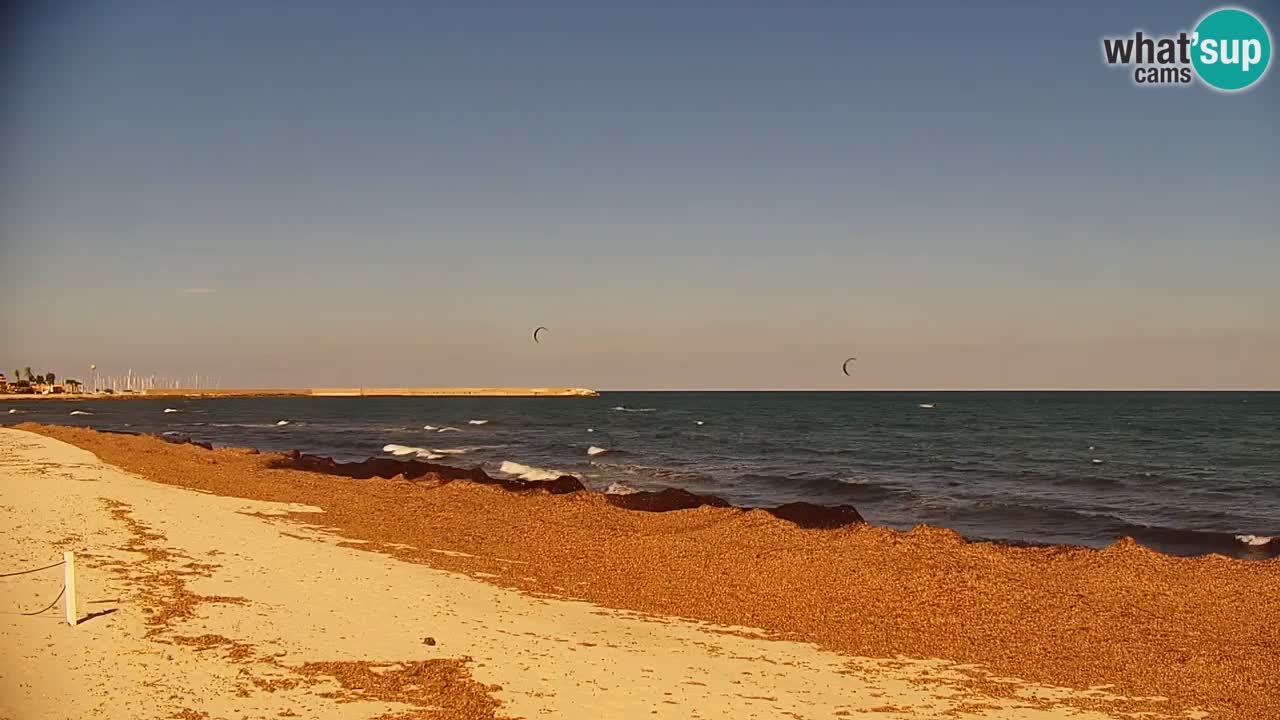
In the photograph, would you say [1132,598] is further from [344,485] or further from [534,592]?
[344,485]

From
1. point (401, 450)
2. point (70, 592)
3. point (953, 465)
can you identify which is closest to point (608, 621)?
point (70, 592)

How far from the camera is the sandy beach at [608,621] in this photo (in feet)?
30.7

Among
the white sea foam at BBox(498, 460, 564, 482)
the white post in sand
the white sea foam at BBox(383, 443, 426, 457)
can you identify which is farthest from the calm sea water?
the white post in sand

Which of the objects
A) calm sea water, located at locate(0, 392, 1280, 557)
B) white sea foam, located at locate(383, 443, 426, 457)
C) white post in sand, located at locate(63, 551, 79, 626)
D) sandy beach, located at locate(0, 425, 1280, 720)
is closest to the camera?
sandy beach, located at locate(0, 425, 1280, 720)

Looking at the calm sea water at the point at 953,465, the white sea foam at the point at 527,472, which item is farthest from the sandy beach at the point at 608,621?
the white sea foam at the point at 527,472

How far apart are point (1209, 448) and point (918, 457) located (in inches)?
738

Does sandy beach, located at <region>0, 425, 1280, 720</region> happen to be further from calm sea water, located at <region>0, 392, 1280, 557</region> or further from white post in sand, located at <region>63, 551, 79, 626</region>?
calm sea water, located at <region>0, 392, 1280, 557</region>

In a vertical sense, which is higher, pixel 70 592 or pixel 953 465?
pixel 70 592

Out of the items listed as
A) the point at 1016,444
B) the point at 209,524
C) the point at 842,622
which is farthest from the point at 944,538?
the point at 1016,444

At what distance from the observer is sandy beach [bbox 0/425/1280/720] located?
9352 mm

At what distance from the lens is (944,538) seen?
17.2 meters

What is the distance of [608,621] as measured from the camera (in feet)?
42.6

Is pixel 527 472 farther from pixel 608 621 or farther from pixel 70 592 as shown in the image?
pixel 70 592

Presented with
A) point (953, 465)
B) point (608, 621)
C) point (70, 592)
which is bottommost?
point (953, 465)
